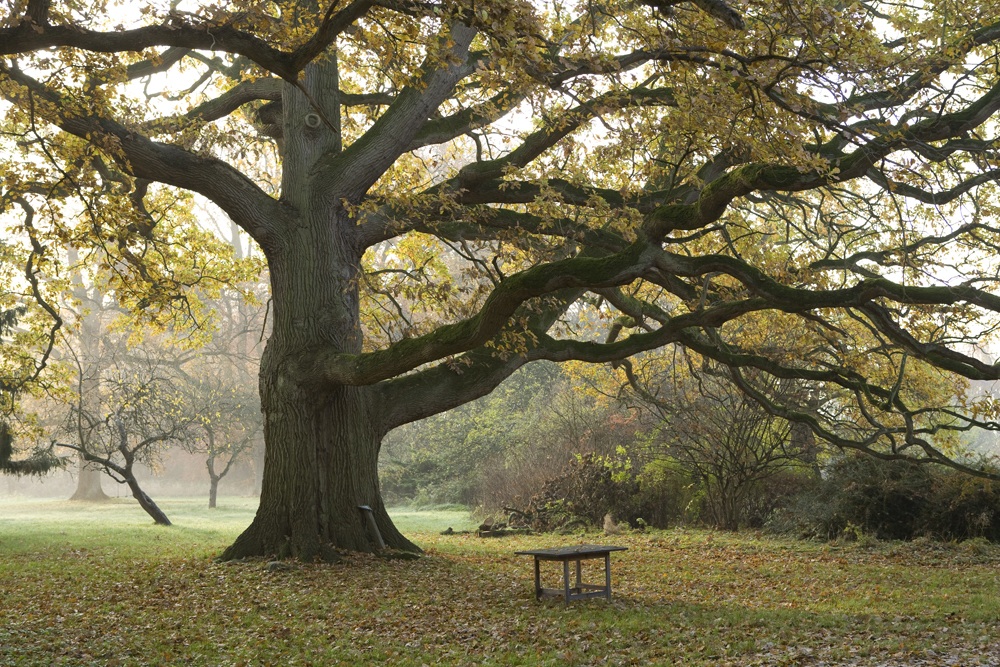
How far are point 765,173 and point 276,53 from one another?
4468mm

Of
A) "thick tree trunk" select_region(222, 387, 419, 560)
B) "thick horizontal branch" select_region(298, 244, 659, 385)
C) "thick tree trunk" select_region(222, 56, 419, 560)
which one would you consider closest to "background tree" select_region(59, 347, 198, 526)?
"thick tree trunk" select_region(222, 387, 419, 560)

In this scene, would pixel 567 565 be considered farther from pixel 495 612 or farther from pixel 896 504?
pixel 896 504

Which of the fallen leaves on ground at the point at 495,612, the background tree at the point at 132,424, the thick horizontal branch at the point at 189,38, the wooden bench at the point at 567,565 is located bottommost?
the fallen leaves on ground at the point at 495,612

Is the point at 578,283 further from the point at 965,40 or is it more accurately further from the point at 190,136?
the point at 190,136

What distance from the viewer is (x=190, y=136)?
40.5ft

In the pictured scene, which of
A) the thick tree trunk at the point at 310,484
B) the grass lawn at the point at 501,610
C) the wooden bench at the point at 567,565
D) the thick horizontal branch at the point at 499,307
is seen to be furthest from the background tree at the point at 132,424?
the wooden bench at the point at 567,565

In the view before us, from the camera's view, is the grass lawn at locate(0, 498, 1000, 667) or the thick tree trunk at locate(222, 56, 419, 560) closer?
the grass lawn at locate(0, 498, 1000, 667)

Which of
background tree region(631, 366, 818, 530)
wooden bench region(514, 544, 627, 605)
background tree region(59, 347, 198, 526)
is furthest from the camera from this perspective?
background tree region(59, 347, 198, 526)

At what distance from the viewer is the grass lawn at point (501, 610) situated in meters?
7.04

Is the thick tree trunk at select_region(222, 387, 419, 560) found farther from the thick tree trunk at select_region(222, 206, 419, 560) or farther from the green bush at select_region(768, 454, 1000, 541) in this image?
the green bush at select_region(768, 454, 1000, 541)

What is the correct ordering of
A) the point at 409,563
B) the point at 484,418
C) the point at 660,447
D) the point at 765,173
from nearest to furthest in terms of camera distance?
the point at 765,173 < the point at 409,563 < the point at 660,447 < the point at 484,418

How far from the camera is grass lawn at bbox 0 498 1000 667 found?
7.04 meters

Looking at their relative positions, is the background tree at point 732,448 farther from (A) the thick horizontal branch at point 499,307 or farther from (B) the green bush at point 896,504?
(A) the thick horizontal branch at point 499,307

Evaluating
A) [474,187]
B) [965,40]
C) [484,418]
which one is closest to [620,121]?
[474,187]
